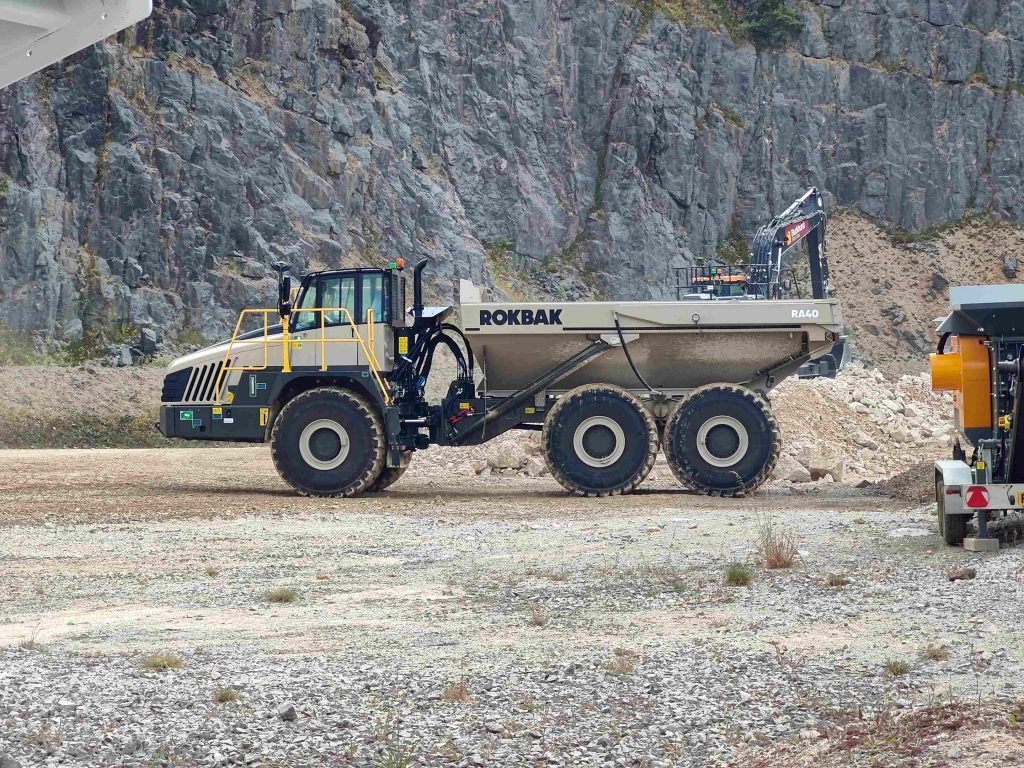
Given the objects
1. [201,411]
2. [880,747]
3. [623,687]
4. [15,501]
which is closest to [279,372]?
[201,411]

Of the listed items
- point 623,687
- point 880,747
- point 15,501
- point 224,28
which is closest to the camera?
point 880,747

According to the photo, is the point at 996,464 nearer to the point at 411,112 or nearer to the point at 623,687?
the point at 623,687

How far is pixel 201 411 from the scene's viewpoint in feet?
59.6

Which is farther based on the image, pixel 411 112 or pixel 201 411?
pixel 411 112

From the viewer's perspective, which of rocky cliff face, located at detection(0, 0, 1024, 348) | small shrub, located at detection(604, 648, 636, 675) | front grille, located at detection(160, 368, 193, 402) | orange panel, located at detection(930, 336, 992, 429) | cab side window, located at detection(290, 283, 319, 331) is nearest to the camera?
small shrub, located at detection(604, 648, 636, 675)

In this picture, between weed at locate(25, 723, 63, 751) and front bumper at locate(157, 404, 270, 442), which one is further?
front bumper at locate(157, 404, 270, 442)

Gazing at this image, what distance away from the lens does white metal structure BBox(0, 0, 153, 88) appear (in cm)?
448

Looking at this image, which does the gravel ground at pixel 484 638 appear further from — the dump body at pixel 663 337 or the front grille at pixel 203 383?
the dump body at pixel 663 337

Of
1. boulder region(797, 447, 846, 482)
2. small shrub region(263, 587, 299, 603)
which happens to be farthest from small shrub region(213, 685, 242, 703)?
boulder region(797, 447, 846, 482)

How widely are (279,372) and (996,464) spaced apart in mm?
10435

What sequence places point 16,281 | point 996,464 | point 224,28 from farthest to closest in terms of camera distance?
point 224,28, point 16,281, point 996,464

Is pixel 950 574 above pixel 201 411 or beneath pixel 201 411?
beneath

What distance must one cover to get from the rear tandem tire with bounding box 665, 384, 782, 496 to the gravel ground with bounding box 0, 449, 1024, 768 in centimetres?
225

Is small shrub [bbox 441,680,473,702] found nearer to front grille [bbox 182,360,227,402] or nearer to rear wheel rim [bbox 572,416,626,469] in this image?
rear wheel rim [bbox 572,416,626,469]
